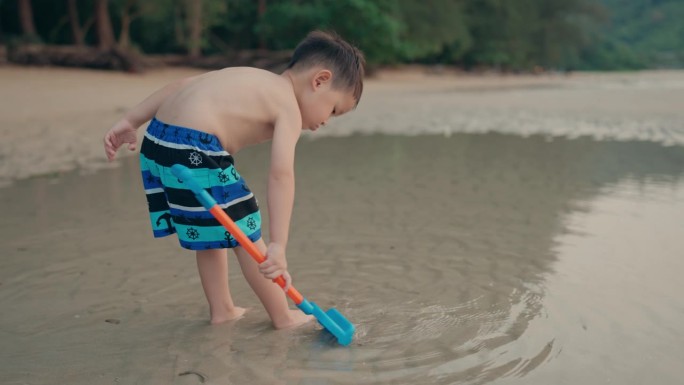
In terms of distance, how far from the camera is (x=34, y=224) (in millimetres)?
3781

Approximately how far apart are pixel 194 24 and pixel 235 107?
19.1 m

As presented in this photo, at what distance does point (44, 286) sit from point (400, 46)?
20.7 meters

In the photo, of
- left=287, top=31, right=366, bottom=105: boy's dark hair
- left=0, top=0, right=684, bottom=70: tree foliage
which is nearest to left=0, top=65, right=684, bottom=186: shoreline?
left=0, top=0, right=684, bottom=70: tree foliage

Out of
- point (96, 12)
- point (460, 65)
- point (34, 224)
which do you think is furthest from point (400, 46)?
point (34, 224)

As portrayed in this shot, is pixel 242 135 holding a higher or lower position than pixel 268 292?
higher

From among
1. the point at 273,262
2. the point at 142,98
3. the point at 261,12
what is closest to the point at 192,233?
the point at 273,262

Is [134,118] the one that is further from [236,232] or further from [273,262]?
[273,262]

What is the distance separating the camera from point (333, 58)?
7.13ft

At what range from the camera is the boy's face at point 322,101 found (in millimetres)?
2189

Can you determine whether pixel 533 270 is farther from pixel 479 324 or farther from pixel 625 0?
pixel 625 0

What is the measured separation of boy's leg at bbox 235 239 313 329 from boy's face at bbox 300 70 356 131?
0.43 metres

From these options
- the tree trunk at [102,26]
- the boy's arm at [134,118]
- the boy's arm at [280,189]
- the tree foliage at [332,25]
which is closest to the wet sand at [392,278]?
the boy's arm at [280,189]

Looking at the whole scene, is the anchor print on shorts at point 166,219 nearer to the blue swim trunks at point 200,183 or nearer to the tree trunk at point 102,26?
the blue swim trunks at point 200,183

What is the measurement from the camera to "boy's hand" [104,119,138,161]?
Result: 2.42 meters
